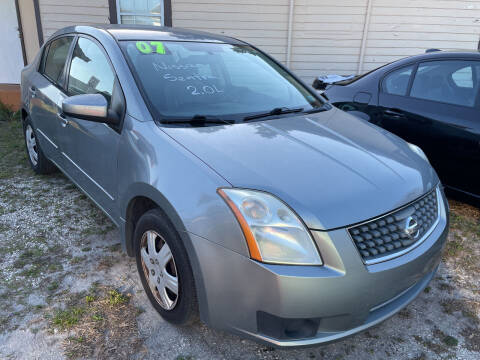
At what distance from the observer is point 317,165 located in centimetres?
202

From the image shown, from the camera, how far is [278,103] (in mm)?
2814

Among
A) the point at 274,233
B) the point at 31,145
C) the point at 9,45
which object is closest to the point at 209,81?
the point at 274,233

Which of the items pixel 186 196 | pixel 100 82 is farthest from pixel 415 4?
pixel 186 196

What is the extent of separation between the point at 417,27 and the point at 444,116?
5262mm

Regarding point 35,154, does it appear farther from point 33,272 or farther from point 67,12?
point 67,12

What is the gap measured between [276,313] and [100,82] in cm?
A: 200

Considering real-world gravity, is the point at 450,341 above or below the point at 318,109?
below

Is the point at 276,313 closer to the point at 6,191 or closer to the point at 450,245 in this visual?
the point at 450,245

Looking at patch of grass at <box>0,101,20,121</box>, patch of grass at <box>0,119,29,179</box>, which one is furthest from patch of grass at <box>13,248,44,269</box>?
patch of grass at <box>0,101,20,121</box>

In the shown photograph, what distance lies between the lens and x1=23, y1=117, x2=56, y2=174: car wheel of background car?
4.18 meters

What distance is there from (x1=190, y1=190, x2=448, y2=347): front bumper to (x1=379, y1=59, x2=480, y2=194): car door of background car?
6.07ft

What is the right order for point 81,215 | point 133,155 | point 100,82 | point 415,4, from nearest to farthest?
1. point 133,155
2. point 100,82
3. point 81,215
4. point 415,4

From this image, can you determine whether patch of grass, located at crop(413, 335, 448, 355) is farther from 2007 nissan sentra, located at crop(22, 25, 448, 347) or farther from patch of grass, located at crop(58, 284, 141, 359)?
patch of grass, located at crop(58, 284, 141, 359)

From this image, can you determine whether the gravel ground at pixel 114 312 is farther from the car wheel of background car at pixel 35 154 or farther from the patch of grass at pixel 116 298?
the car wheel of background car at pixel 35 154
